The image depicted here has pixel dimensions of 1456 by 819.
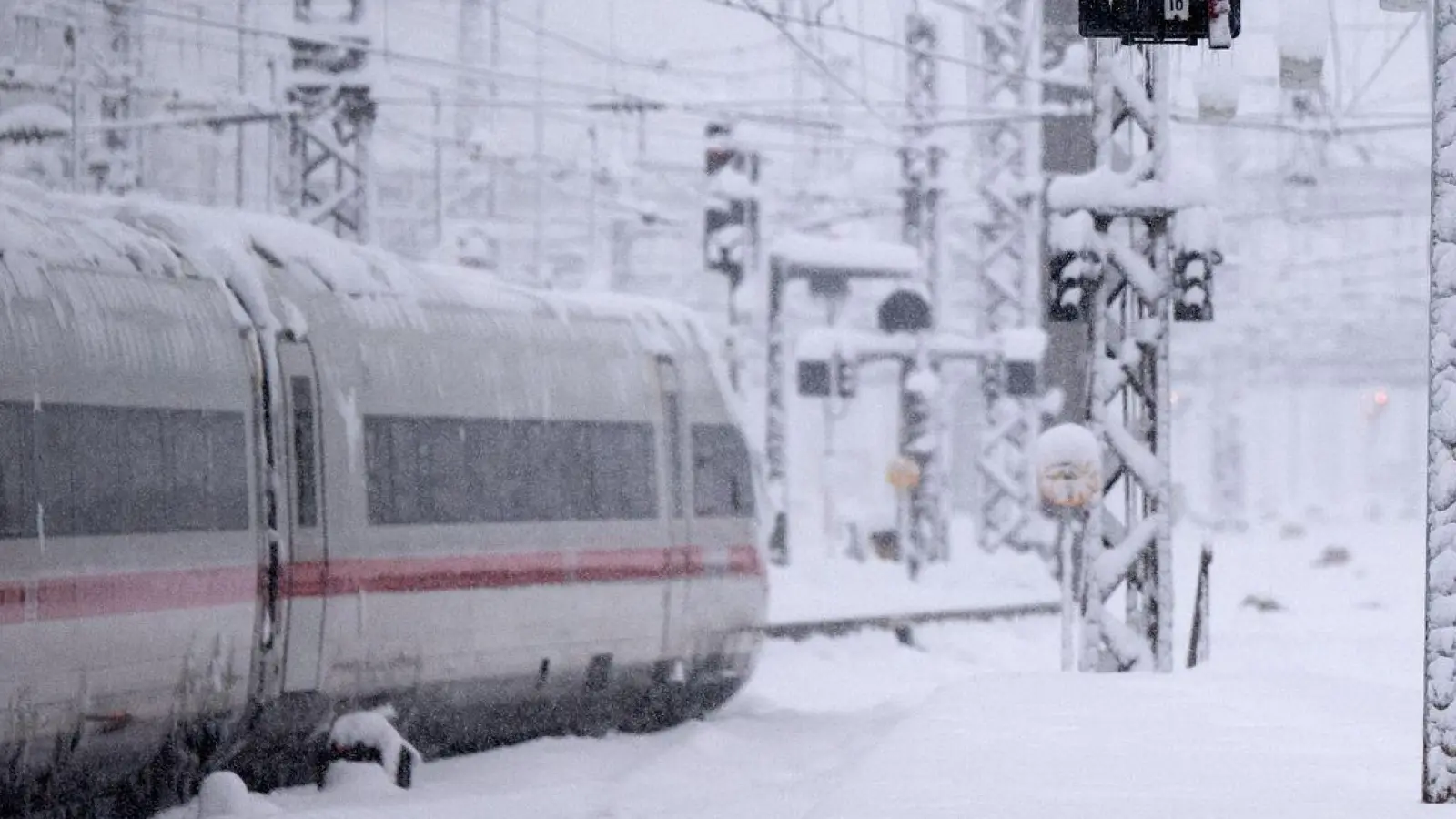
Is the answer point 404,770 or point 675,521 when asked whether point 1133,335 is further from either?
point 404,770

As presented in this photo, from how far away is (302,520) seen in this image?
41.6 feet

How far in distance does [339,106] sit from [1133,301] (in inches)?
402

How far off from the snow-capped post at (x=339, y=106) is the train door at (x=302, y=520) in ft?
33.8

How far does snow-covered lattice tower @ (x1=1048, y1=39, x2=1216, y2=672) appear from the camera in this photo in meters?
14.7

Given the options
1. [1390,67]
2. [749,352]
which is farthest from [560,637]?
[1390,67]

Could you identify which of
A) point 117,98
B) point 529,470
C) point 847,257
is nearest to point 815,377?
point 847,257

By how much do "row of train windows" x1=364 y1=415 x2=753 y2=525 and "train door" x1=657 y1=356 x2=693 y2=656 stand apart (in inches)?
6.3

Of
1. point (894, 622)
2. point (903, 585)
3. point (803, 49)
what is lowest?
point (903, 585)

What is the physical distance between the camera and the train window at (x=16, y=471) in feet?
34.6

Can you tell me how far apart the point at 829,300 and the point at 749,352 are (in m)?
16.3

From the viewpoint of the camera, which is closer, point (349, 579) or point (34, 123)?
point (349, 579)

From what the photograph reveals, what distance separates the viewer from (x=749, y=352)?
50.3 metres

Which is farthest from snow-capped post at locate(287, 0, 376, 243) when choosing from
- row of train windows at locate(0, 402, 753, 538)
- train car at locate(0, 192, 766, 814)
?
row of train windows at locate(0, 402, 753, 538)

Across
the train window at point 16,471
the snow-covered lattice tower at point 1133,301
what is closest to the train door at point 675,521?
the snow-covered lattice tower at point 1133,301
